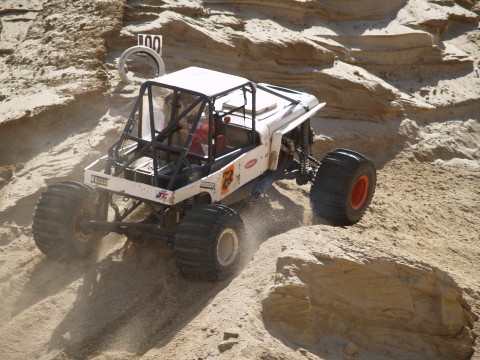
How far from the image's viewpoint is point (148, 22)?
482 inches

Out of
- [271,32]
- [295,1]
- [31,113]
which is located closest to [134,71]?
[31,113]

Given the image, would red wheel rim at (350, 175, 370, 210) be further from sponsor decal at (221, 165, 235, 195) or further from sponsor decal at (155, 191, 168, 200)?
sponsor decal at (155, 191, 168, 200)

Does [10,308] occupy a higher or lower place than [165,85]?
lower

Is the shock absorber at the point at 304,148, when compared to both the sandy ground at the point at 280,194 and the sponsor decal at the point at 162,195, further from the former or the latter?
the sponsor decal at the point at 162,195

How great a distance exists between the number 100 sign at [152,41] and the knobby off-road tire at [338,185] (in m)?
3.31

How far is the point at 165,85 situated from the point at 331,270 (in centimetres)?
253

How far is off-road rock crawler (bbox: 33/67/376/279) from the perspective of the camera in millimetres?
7680

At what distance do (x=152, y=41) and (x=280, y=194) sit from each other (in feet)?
9.99

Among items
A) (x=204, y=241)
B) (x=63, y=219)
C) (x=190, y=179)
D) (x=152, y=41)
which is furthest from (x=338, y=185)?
(x=152, y=41)

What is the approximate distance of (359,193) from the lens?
9.88 meters

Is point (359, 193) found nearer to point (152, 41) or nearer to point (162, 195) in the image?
point (162, 195)

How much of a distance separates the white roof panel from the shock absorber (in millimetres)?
1452

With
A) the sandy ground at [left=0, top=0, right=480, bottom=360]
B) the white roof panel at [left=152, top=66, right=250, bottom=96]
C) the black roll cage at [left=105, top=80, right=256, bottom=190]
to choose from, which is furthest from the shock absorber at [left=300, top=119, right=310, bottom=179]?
the black roll cage at [left=105, top=80, right=256, bottom=190]

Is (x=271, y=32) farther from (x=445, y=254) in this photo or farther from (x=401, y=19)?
(x=445, y=254)
